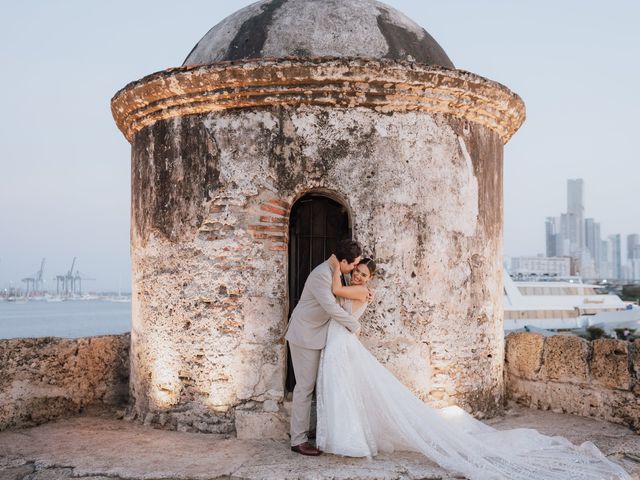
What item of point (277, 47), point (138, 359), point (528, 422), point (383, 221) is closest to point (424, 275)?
point (383, 221)

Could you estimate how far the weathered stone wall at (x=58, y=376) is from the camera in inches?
236

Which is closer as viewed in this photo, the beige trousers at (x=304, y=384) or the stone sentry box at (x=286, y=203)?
the beige trousers at (x=304, y=384)

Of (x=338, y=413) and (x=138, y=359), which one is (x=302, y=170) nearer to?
(x=338, y=413)

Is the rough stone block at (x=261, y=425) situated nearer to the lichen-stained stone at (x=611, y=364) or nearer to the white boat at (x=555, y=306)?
the lichen-stained stone at (x=611, y=364)

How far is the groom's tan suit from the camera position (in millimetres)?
4840

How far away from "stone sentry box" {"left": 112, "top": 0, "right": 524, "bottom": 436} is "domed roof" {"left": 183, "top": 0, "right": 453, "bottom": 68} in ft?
0.07

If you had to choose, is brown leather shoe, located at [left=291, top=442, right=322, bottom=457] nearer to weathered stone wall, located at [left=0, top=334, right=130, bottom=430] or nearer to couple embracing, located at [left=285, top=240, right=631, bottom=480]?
couple embracing, located at [left=285, top=240, right=631, bottom=480]

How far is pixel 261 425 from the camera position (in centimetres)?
531

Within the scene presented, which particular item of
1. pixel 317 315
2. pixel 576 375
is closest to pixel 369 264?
pixel 317 315

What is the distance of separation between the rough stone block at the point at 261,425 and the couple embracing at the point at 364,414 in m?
0.49

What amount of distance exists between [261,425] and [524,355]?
9.53 feet

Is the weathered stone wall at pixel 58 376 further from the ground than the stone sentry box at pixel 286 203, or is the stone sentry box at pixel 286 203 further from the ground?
the stone sentry box at pixel 286 203

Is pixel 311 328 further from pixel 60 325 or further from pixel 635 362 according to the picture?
pixel 60 325

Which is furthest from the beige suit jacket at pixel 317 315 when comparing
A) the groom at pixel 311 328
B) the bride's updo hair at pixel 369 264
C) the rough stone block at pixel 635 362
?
the rough stone block at pixel 635 362
